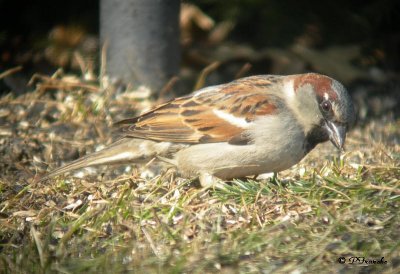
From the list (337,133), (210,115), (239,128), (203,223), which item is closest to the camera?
(203,223)

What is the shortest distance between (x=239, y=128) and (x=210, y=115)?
0.26m

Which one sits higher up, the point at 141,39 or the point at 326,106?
the point at 326,106

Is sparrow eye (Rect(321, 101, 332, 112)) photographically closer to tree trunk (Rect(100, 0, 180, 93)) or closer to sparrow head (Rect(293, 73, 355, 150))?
sparrow head (Rect(293, 73, 355, 150))

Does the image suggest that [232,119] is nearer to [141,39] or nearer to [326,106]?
[326,106]

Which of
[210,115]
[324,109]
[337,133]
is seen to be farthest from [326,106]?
[210,115]

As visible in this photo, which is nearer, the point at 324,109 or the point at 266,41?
the point at 324,109

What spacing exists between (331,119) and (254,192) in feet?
2.42

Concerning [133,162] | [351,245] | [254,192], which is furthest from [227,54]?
[351,245]

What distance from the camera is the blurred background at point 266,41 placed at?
24.7 ft

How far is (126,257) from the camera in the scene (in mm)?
3480

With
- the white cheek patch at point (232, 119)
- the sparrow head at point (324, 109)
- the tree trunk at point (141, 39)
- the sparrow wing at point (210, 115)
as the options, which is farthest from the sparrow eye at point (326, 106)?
the tree trunk at point (141, 39)

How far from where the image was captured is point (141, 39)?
652 centimetres

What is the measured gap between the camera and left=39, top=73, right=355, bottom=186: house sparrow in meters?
4.43

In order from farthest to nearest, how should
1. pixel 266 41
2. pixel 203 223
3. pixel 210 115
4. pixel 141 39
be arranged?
pixel 266 41 < pixel 141 39 < pixel 210 115 < pixel 203 223
